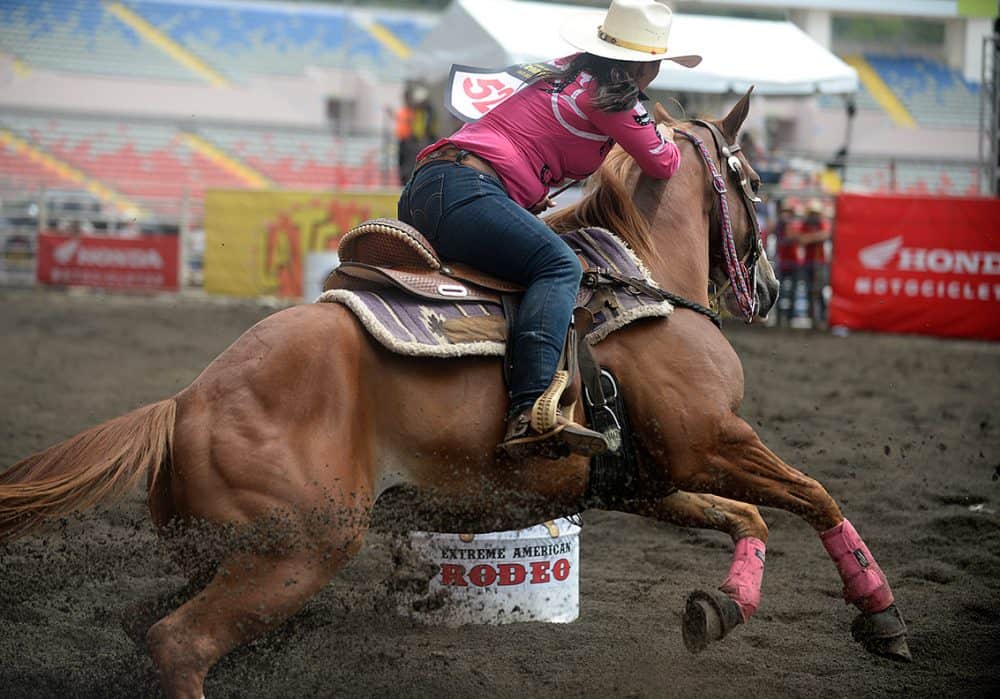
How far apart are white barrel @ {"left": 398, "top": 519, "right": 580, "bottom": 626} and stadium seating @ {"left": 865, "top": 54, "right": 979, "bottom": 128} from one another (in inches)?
1269

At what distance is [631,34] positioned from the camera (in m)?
3.79

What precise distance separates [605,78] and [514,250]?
Answer: 67cm

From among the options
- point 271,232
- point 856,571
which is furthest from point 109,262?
point 856,571

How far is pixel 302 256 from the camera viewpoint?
54.1 feet

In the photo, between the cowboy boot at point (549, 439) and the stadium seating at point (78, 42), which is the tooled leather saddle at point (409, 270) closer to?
the cowboy boot at point (549, 439)

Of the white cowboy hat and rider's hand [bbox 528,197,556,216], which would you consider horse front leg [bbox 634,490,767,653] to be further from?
the white cowboy hat

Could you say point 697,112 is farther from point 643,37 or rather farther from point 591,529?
point 643,37

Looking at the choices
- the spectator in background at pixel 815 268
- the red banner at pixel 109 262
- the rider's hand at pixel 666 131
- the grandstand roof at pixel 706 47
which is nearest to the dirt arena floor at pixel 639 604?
the rider's hand at pixel 666 131

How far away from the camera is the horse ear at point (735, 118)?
420 cm

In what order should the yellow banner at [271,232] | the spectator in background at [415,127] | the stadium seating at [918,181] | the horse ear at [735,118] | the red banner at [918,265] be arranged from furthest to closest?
the stadium seating at [918,181] < the spectator in background at [415,127] < the yellow banner at [271,232] < the red banner at [918,265] < the horse ear at [735,118]

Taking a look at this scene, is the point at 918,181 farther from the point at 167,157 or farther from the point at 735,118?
the point at 735,118

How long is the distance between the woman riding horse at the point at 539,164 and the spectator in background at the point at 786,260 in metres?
11.0

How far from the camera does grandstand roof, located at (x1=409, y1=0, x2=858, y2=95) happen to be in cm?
1323

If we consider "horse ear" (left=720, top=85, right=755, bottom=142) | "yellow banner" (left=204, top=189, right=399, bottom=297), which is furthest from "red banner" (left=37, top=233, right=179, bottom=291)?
"horse ear" (left=720, top=85, right=755, bottom=142)
